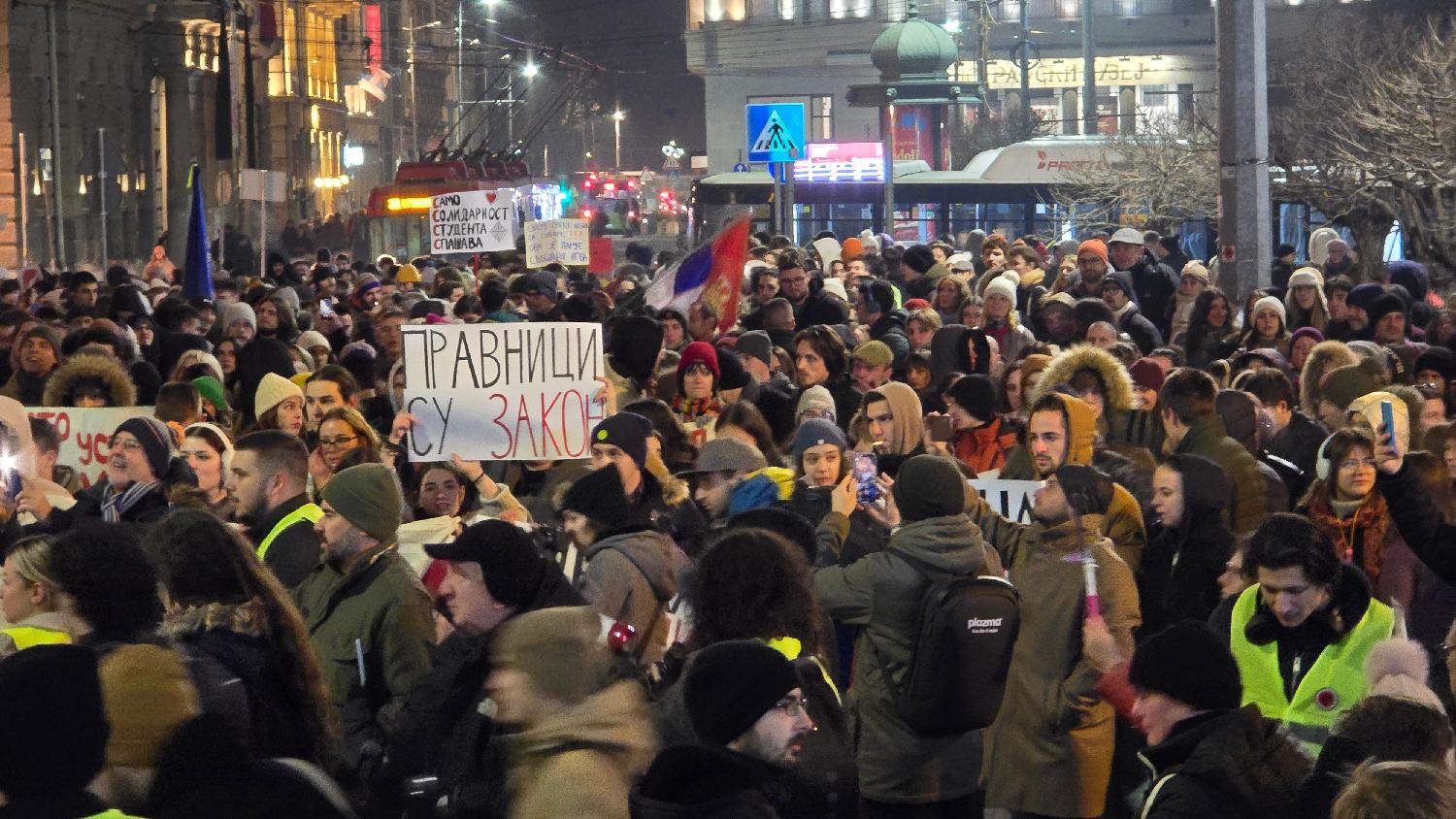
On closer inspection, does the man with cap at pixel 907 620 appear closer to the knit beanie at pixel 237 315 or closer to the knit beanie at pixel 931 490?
the knit beanie at pixel 931 490

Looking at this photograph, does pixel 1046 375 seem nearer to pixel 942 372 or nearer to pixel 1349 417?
pixel 1349 417

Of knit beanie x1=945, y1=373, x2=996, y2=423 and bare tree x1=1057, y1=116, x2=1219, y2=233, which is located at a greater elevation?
bare tree x1=1057, y1=116, x2=1219, y2=233

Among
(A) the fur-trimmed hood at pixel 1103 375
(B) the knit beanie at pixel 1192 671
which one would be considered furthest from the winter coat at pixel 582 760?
(A) the fur-trimmed hood at pixel 1103 375

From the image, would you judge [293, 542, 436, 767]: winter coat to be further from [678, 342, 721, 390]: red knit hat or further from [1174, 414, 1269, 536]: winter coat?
[678, 342, 721, 390]: red knit hat

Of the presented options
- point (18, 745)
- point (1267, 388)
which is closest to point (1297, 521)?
point (18, 745)

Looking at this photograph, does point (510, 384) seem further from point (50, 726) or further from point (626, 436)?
point (50, 726)

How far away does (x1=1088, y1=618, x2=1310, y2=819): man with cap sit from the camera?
4480 millimetres

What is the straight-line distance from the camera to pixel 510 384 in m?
9.55

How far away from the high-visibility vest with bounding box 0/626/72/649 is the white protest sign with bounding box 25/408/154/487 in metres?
4.78

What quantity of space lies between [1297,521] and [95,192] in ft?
121

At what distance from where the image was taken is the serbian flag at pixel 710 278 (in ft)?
46.5

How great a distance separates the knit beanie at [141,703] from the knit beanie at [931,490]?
2596mm

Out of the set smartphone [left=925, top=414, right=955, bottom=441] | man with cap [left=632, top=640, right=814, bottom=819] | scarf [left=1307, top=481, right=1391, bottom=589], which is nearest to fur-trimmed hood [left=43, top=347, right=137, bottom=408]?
smartphone [left=925, top=414, right=955, bottom=441]

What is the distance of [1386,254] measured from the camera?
27266 mm
